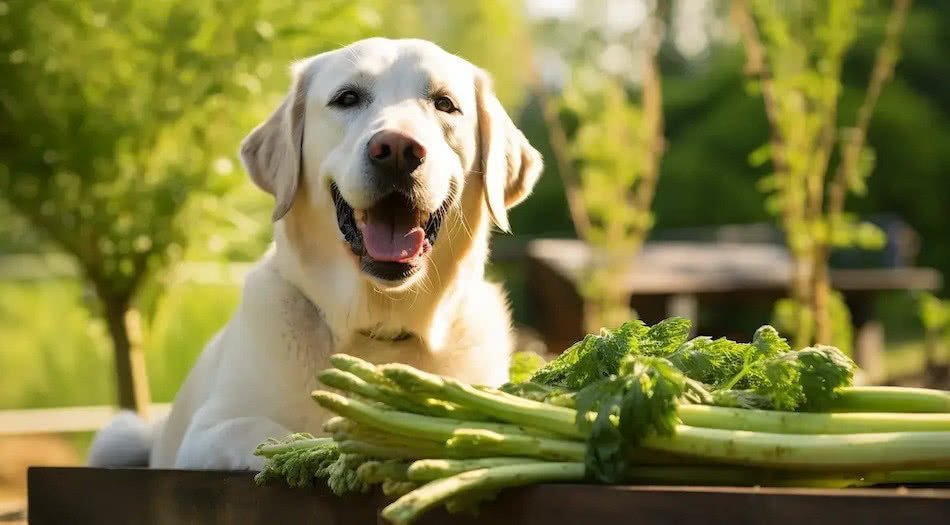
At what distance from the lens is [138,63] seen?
18.0 feet

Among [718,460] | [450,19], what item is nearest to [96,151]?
[718,460]

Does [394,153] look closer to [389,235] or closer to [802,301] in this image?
[389,235]

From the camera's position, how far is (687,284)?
36.1ft

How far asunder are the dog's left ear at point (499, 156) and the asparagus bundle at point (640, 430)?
121 cm

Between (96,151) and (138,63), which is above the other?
(138,63)

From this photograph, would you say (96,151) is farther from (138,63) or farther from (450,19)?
(450,19)

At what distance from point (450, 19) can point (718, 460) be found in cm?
1638

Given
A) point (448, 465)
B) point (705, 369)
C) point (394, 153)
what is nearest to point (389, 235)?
point (394, 153)

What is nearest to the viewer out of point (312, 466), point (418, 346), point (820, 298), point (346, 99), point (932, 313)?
point (312, 466)

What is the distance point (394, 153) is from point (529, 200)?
56.1 ft

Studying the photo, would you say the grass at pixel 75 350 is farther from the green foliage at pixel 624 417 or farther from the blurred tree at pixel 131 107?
the green foliage at pixel 624 417

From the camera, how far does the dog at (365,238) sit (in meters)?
3.12

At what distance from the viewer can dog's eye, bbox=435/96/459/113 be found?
11.1 ft

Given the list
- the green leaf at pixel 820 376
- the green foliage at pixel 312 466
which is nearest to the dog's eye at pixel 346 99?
the green foliage at pixel 312 466
